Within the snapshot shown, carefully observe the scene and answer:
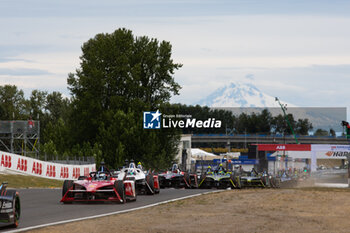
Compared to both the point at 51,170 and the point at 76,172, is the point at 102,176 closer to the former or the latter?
the point at 51,170

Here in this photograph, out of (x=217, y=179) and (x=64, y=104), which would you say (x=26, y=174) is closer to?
(x=217, y=179)

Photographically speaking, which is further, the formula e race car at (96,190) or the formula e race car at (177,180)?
the formula e race car at (177,180)

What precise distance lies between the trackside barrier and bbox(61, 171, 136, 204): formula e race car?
61.6 feet

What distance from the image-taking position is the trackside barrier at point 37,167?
130ft

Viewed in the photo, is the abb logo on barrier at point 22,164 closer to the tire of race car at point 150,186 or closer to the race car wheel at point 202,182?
the race car wheel at point 202,182

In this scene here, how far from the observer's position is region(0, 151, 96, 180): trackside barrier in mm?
39747

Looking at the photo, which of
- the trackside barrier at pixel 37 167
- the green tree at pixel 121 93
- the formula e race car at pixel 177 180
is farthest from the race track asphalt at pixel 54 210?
the green tree at pixel 121 93

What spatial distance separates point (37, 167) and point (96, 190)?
74.7 ft

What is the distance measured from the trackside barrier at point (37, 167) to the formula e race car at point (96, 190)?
18.8 metres

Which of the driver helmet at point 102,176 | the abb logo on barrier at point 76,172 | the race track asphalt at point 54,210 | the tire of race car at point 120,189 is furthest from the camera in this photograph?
the abb logo on barrier at point 76,172

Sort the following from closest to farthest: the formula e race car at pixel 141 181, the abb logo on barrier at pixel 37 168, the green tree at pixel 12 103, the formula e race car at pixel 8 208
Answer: the formula e race car at pixel 8 208 < the formula e race car at pixel 141 181 < the abb logo on barrier at pixel 37 168 < the green tree at pixel 12 103

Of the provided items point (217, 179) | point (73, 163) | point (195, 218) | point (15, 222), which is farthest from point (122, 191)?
point (73, 163)

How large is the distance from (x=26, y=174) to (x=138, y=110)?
28263mm

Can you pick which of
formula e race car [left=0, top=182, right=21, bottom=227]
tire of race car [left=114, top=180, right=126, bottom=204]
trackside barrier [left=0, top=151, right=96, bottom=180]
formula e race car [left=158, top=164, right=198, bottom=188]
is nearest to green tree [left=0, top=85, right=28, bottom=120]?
trackside barrier [left=0, top=151, right=96, bottom=180]
